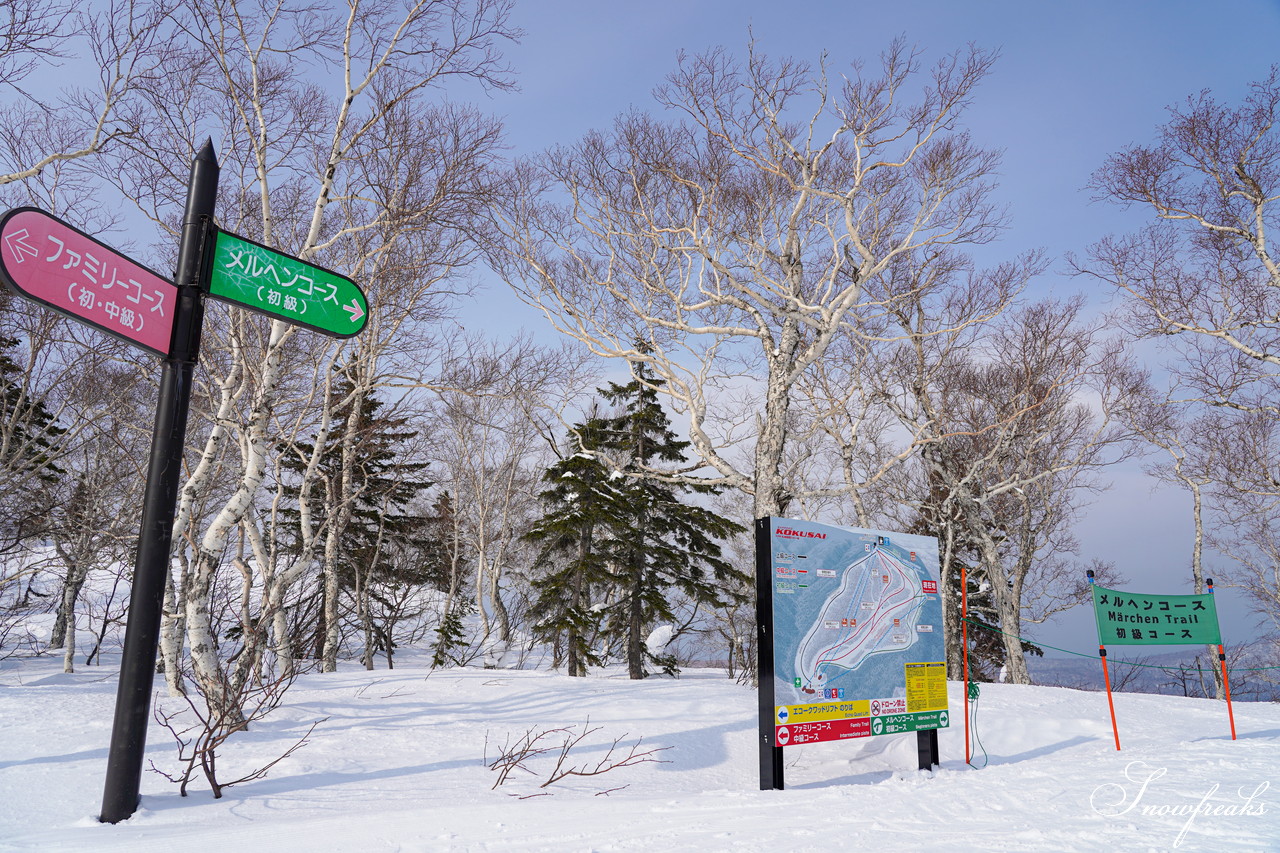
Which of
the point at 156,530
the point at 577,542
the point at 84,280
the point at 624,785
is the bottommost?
the point at 624,785

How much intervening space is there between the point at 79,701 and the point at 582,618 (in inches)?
443

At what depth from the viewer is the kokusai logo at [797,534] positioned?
564 centimetres

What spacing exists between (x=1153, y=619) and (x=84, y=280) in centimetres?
966

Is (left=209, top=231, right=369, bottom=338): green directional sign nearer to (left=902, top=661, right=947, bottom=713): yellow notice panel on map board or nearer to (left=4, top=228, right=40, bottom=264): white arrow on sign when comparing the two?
(left=4, top=228, right=40, bottom=264): white arrow on sign

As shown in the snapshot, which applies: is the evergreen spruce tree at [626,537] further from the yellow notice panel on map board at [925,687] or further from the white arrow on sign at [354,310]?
the white arrow on sign at [354,310]

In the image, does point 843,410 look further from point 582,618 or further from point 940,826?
point 940,826

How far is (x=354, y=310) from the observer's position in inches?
177

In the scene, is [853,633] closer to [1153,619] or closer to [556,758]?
[556,758]

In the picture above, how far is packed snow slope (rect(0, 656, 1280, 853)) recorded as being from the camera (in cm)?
331

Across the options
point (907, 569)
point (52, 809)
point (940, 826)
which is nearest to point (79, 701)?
point (52, 809)

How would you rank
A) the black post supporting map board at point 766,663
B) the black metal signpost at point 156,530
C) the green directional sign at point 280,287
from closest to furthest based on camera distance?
the black metal signpost at point 156,530 < the green directional sign at point 280,287 < the black post supporting map board at point 766,663

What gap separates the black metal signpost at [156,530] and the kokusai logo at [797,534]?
4079 mm

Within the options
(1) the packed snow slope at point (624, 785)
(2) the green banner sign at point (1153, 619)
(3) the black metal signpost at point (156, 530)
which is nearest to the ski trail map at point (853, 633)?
(1) the packed snow slope at point (624, 785)

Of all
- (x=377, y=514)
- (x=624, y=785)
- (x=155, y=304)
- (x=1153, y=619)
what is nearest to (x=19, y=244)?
(x=155, y=304)
